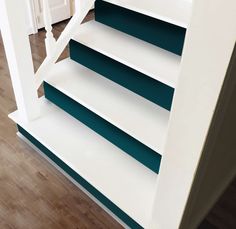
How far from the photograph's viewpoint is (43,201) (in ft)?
6.08

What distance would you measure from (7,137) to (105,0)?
114 cm

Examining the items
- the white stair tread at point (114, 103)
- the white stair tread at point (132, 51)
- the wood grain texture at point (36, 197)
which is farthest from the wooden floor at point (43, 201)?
the white stair tread at point (132, 51)

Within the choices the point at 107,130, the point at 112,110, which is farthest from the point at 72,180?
the point at 112,110

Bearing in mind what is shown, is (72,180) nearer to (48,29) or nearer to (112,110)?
(112,110)

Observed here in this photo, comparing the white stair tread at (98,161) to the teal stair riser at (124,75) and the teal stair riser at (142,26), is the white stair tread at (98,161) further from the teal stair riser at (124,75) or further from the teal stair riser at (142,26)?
the teal stair riser at (142,26)

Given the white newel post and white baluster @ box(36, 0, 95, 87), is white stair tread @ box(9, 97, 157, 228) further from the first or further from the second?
white baluster @ box(36, 0, 95, 87)

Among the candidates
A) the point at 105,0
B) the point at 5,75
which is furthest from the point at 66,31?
the point at 5,75

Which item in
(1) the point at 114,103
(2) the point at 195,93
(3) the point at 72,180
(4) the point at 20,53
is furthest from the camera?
(3) the point at 72,180

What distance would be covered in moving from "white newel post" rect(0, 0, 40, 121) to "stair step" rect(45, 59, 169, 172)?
17cm

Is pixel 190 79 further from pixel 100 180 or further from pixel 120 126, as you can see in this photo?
pixel 100 180

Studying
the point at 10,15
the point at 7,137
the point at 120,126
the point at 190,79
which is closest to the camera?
the point at 190,79

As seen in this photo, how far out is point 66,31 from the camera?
1990mm

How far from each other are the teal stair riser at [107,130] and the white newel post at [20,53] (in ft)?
0.52

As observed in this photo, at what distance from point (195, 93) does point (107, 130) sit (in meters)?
0.94
